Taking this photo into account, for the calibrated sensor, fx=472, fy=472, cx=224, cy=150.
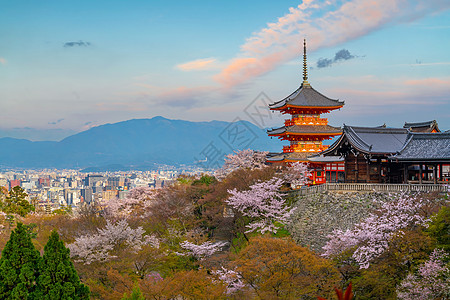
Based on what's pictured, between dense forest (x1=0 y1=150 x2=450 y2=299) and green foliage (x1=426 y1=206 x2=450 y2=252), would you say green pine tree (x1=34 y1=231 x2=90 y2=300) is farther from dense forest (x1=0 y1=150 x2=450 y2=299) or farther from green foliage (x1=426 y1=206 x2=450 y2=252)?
green foliage (x1=426 y1=206 x2=450 y2=252)

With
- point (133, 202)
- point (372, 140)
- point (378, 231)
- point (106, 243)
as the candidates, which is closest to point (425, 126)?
point (372, 140)

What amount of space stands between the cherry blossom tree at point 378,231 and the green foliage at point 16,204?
121 ft

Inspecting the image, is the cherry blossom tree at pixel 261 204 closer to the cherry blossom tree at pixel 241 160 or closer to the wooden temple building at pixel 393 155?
the wooden temple building at pixel 393 155

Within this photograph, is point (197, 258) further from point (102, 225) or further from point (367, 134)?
point (367, 134)

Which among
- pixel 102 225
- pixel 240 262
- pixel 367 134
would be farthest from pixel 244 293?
pixel 367 134

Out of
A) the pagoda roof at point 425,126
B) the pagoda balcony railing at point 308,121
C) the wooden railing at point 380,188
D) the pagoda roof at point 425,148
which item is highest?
the pagoda balcony railing at point 308,121

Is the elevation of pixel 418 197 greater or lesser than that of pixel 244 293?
greater

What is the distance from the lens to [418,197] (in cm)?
2361

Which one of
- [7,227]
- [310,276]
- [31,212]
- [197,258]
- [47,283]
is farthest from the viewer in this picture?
[31,212]

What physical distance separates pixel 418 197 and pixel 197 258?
13.5m

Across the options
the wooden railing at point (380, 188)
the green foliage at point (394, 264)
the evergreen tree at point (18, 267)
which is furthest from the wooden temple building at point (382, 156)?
the evergreen tree at point (18, 267)

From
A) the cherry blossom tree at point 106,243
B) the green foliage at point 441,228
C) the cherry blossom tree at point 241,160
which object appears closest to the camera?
the green foliage at point 441,228

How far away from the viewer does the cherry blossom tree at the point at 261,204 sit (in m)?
31.5

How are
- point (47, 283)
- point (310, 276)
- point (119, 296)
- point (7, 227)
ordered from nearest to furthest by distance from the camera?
1. point (47, 283)
2. point (310, 276)
3. point (119, 296)
4. point (7, 227)
